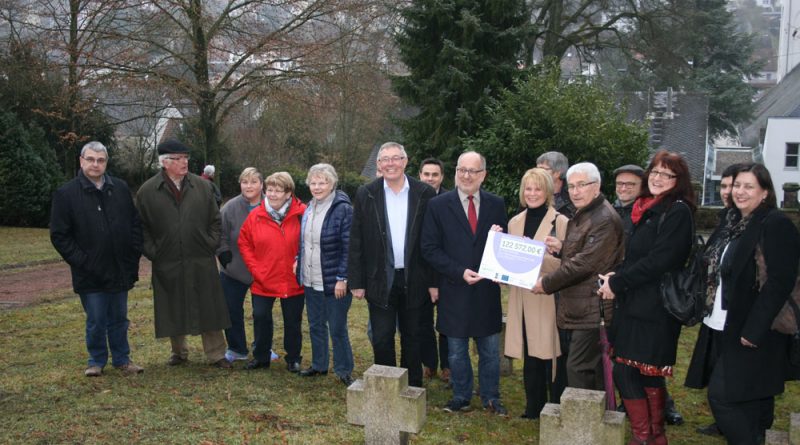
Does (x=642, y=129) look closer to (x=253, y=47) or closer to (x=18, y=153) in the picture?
(x=253, y=47)

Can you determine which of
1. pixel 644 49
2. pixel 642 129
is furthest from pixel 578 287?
pixel 644 49

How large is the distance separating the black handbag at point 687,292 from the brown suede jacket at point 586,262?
0.49 metres

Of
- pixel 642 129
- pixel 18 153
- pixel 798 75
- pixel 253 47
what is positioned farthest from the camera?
pixel 798 75

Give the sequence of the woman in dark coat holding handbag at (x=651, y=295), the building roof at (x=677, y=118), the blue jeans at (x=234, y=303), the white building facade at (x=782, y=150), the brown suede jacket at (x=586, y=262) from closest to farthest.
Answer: the woman in dark coat holding handbag at (x=651, y=295) < the brown suede jacket at (x=586, y=262) < the blue jeans at (x=234, y=303) < the building roof at (x=677, y=118) < the white building facade at (x=782, y=150)

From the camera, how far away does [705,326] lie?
4.83 meters

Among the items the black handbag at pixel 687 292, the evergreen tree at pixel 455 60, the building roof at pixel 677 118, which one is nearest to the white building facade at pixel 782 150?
the building roof at pixel 677 118

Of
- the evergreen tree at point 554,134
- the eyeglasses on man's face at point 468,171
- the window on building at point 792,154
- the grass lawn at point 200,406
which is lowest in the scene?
the grass lawn at point 200,406

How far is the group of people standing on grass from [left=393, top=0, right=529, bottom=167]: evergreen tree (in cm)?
1000

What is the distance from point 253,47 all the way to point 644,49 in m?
16.8

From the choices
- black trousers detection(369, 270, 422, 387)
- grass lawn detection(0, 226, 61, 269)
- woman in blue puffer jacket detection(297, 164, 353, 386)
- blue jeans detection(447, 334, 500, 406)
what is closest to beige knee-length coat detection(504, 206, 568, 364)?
blue jeans detection(447, 334, 500, 406)

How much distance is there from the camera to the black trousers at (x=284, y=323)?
6984 mm

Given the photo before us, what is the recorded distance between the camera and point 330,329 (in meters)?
6.67

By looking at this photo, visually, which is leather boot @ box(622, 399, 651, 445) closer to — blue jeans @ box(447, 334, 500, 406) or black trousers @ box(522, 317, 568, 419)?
black trousers @ box(522, 317, 568, 419)

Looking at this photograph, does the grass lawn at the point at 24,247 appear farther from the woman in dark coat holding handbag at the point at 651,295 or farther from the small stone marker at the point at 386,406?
the woman in dark coat holding handbag at the point at 651,295
